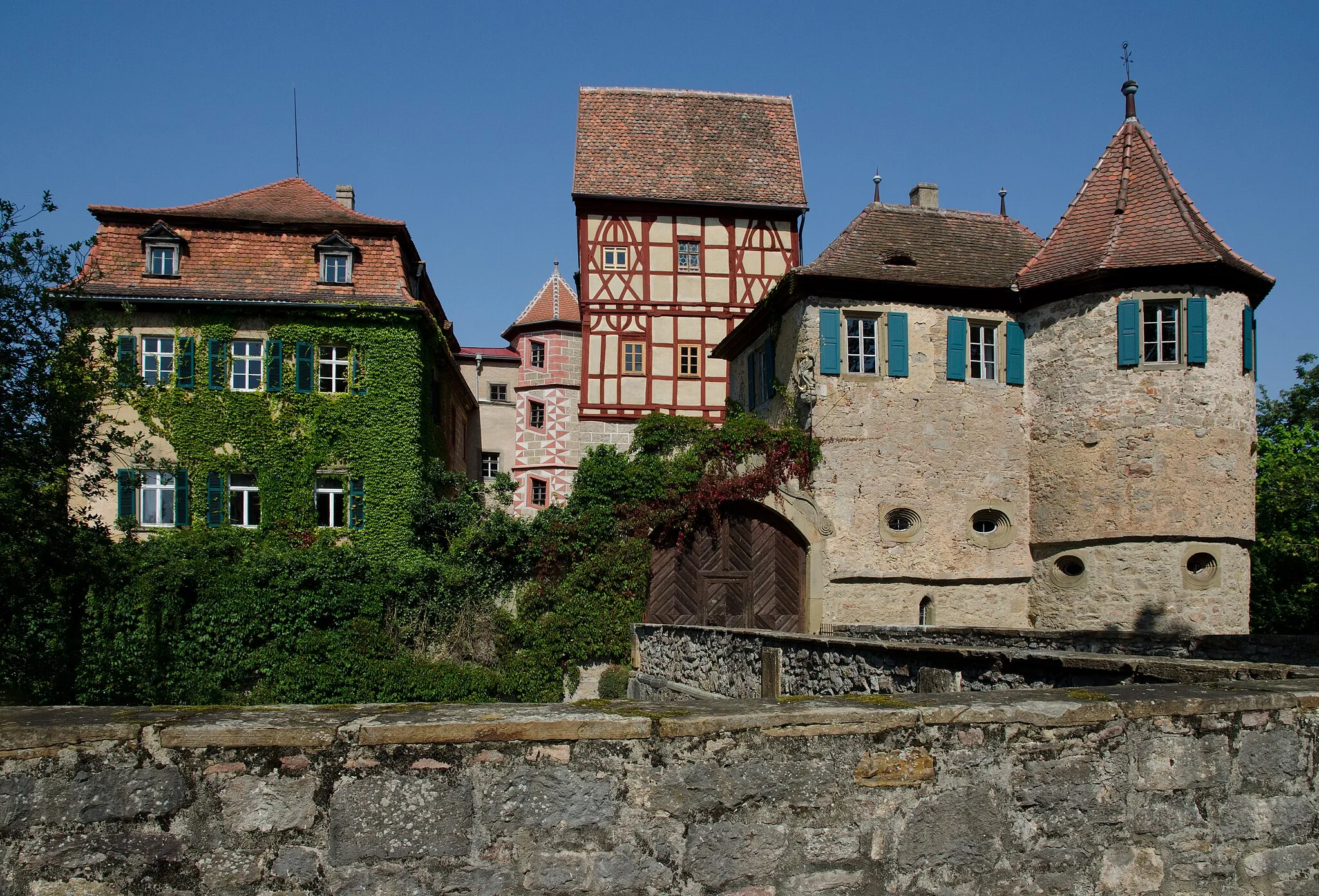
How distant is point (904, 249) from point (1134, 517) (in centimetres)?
618

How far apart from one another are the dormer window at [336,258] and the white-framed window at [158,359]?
328 centimetres

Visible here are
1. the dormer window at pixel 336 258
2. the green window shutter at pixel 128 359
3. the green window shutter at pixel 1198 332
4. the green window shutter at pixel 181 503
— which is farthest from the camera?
the dormer window at pixel 336 258

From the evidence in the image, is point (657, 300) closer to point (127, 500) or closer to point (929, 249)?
point (929, 249)

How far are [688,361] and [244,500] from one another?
11548mm

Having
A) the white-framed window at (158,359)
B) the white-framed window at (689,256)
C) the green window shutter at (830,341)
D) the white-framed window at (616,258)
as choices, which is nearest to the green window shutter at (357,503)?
the white-framed window at (158,359)

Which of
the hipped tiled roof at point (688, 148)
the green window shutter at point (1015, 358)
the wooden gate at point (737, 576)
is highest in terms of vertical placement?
the hipped tiled roof at point (688, 148)

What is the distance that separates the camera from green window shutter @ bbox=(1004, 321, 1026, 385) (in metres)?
18.4

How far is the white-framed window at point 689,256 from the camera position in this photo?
2711 centimetres

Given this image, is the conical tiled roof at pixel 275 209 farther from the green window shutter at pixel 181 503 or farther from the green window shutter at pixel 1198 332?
the green window shutter at pixel 1198 332

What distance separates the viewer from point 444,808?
2773 millimetres

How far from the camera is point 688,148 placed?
1116 inches

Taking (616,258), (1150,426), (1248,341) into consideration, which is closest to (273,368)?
(616,258)

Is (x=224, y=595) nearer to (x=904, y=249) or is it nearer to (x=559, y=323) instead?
(x=904, y=249)

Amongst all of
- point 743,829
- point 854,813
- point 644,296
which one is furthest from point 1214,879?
point 644,296
